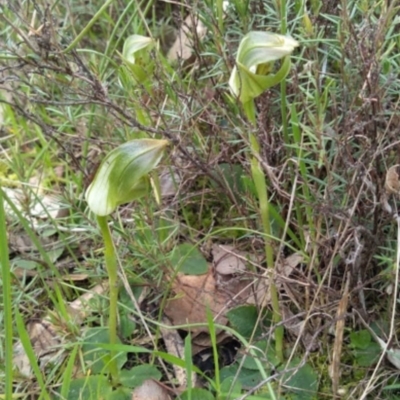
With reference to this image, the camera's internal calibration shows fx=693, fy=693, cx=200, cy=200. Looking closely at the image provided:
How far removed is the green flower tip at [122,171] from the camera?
108 cm

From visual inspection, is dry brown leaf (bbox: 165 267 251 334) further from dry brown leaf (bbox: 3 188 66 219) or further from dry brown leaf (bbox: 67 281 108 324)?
dry brown leaf (bbox: 3 188 66 219)

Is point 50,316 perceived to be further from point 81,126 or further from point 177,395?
point 81,126

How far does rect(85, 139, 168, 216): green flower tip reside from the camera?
42.4 inches

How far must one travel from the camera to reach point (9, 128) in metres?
2.04

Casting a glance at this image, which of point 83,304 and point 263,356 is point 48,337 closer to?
point 83,304

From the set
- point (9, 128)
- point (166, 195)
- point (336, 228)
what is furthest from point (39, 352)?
point (9, 128)

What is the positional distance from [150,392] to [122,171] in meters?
0.47

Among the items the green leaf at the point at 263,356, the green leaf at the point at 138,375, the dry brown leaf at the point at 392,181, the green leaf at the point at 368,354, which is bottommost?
the green leaf at the point at 368,354

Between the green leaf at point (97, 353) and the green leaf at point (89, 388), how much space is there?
0.03 metres

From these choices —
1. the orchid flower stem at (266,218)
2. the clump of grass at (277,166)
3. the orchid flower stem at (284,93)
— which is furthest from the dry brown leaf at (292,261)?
the orchid flower stem at (284,93)

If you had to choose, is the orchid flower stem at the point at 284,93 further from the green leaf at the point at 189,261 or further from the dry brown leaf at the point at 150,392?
the dry brown leaf at the point at 150,392

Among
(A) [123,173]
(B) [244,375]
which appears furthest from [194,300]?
(A) [123,173]

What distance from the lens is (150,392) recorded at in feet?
4.29

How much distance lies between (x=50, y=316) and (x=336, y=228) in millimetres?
611
